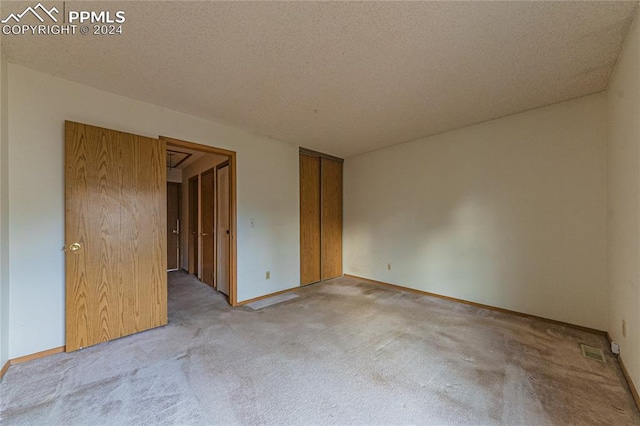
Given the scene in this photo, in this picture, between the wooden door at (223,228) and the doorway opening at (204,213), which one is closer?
the doorway opening at (204,213)

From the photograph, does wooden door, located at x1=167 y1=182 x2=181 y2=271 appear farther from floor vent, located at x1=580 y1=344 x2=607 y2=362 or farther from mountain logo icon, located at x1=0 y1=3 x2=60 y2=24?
floor vent, located at x1=580 y1=344 x2=607 y2=362

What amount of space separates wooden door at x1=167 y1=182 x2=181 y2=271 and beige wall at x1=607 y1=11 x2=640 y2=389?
6767 mm

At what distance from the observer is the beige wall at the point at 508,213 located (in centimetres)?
258

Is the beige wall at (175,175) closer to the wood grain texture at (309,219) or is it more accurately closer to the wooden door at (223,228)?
the wooden door at (223,228)

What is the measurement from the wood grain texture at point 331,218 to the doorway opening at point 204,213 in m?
1.78

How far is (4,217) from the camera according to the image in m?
1.94

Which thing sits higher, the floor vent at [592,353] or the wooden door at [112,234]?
the wooden door at [112,234]

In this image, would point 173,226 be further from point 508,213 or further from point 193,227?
point 508,213

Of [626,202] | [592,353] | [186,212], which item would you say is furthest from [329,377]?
[186,212]

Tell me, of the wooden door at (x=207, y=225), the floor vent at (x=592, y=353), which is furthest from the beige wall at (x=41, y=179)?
the floor vent at (x=592, y=353)

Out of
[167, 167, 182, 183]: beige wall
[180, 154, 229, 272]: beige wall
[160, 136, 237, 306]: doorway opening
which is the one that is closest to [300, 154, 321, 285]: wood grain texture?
[160, 136, 237, 306]: doorway opening

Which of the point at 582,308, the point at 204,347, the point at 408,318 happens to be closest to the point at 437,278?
the point at 408,318

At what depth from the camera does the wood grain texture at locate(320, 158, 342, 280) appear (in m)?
4.79

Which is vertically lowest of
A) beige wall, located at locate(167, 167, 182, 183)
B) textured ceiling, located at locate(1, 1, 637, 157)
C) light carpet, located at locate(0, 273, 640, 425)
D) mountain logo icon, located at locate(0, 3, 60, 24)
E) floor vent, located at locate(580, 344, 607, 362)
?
floor vent, located at locate(580, 344, 607, 362)
